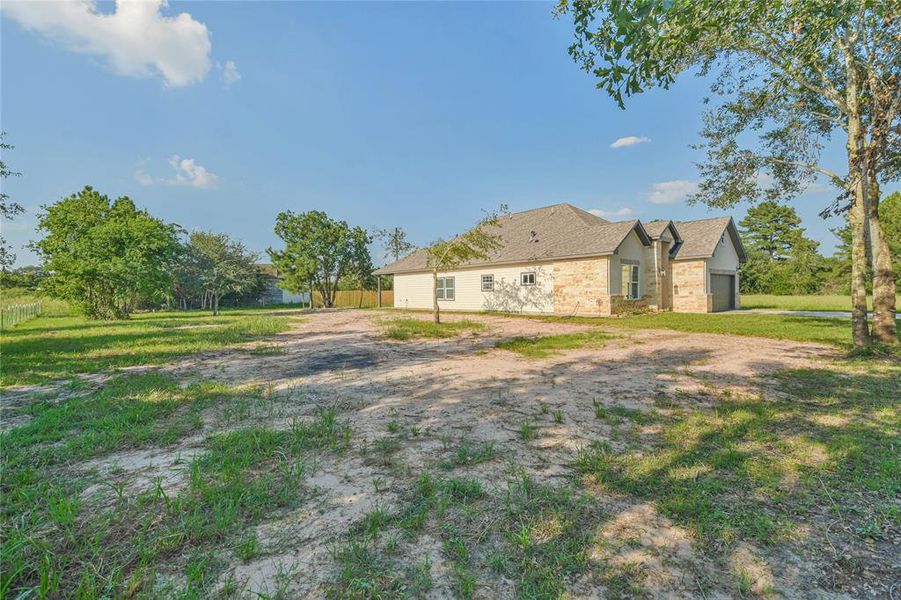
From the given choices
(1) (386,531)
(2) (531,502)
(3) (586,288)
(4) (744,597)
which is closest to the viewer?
(4) (744,597)

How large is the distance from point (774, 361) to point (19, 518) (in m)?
10.2

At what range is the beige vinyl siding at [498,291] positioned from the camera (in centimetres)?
1917

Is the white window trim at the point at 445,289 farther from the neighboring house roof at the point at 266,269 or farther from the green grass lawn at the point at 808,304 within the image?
the neighboring house roof at the point at 266,269

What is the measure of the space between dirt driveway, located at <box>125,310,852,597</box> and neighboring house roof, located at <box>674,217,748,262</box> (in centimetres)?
1117

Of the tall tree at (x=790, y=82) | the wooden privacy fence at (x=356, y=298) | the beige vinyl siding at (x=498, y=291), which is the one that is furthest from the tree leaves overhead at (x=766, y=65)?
the wooden privacy fence at (x=356, y=298)

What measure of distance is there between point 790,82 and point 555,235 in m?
11.9

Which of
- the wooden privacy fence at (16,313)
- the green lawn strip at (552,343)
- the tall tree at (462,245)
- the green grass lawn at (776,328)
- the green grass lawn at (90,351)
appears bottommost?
the green grass lawn at (776,328)

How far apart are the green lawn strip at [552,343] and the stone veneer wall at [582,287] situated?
616cm

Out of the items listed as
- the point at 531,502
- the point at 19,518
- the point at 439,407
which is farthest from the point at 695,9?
the point at 19,518

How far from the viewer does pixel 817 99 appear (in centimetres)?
934

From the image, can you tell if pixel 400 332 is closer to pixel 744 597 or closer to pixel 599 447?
pixel 599 447

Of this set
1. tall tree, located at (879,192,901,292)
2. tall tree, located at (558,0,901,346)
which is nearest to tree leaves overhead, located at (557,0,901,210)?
tall tree, located at (558,0,901,346)

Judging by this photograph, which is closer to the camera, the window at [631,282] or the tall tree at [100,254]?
the tall tree at [100,254]

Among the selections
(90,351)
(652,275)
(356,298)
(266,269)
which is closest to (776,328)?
(652,275)
